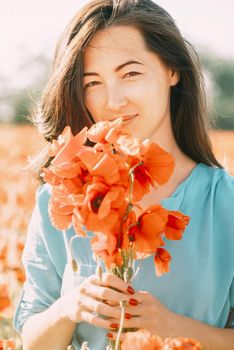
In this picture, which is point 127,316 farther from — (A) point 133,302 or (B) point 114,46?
(B) point 114,46

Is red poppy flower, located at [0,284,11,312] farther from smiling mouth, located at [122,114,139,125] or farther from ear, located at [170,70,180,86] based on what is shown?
ear, located at [170,70,180,86]

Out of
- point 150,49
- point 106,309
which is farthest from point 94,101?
point 106,309

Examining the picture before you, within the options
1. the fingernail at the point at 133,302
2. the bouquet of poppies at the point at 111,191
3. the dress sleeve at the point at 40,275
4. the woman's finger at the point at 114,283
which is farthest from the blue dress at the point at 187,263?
the bouquet of poppies at the point at 111,191

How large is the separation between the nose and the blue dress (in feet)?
1.06

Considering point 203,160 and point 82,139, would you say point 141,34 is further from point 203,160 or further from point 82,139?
point 82,139

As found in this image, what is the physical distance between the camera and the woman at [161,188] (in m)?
2.09

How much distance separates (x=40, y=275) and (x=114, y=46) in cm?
70

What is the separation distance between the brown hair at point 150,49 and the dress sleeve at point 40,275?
259 millimetres

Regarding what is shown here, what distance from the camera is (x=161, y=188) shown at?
89.0 inches

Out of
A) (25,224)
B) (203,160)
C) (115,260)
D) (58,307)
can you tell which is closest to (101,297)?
(115,260)

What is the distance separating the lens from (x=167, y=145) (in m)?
2.33

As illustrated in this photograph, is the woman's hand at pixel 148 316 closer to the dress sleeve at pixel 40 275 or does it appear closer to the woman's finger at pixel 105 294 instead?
the woman's finger at pixel 105 294

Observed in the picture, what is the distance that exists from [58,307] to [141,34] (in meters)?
0.80

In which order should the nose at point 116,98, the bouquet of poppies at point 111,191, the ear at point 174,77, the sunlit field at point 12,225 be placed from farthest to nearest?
the sunlit field at point 12,225 < the ear at point 174,77 < the nose at point 116,98 < the bouquet of poppies at point 111,191
